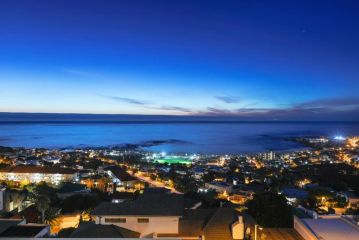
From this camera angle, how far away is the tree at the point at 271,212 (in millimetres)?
13781

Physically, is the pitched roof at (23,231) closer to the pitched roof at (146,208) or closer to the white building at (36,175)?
the pitched roof at (146,208)

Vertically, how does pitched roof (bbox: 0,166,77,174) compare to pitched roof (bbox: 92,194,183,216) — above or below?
below

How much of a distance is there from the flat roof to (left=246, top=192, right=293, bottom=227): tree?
5.03 ft

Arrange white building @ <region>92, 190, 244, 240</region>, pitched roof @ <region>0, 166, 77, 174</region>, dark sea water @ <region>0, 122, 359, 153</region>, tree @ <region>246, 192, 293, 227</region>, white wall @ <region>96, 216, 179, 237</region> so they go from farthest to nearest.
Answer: dark sea water @ <region>0, 122, 359, 153</region> → pitched roof @ <region>0, 166, 77, 174</region> → tree @ <region>246, 192, 293, 227</region> → white wall @ <region>96, 216, 179, 237</region> → white building @ <region>92, 190, 244, 240</region>

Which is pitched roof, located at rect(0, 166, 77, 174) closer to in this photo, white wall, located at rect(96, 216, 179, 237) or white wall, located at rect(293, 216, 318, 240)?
white wall, located at rect(96, 216, 179, 237)

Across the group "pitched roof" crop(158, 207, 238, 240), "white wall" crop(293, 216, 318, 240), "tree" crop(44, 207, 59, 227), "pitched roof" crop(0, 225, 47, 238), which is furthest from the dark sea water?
"pitched roof" crop(0, 225, 47, 238)

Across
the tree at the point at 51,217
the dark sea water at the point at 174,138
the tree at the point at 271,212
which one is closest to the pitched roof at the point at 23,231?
the tree at the point at 51,217

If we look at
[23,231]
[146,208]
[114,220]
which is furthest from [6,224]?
[146,208]

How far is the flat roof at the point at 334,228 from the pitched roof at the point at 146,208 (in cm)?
412

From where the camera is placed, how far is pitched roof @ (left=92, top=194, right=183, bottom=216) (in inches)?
464

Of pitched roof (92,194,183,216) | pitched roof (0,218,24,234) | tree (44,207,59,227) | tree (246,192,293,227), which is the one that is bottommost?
tree (44,207,59,227)

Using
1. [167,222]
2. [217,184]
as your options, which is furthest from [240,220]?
[217,184]

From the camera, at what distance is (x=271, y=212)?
554 inches

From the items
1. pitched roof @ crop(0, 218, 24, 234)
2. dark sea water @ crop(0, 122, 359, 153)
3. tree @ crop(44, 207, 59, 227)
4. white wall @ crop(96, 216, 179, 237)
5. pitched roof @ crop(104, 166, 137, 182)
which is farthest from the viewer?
dark sea water @ crop(0, 122, 359, 153)
